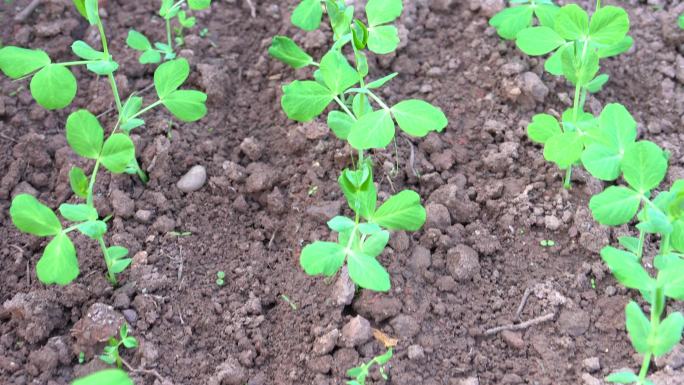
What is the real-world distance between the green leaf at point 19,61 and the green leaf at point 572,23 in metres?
1.67

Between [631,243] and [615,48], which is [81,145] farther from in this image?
[615,48]

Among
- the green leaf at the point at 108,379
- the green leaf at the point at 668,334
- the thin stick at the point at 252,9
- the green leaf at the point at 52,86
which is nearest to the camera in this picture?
the green leaf at the point at 108,379

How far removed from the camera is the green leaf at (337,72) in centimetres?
249

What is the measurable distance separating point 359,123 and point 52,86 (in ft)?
3.25

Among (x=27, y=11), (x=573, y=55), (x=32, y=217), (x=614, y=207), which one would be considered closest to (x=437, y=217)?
(x=614, y=207)

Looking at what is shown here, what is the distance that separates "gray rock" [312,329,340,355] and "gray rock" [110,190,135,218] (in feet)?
2.64

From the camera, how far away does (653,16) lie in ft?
11.2

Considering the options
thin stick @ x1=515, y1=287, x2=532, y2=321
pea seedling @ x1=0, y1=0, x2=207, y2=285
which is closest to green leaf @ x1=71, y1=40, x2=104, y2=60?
pea seedling @ x1=0, y1=0, x2=207, y2=285

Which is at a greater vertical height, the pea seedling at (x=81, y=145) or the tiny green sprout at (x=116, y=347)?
the pea seedling at (x=81, y=145)

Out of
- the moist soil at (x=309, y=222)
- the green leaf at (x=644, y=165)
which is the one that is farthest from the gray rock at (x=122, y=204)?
the green leaf at (x=644, y=165)

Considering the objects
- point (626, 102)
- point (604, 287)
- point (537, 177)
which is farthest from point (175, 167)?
point (626, 102)

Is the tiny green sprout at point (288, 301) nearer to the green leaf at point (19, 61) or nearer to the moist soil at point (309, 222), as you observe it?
the moist soil at point (309, 222)

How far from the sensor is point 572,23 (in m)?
2.69

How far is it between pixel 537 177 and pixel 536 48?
442 millimetres
